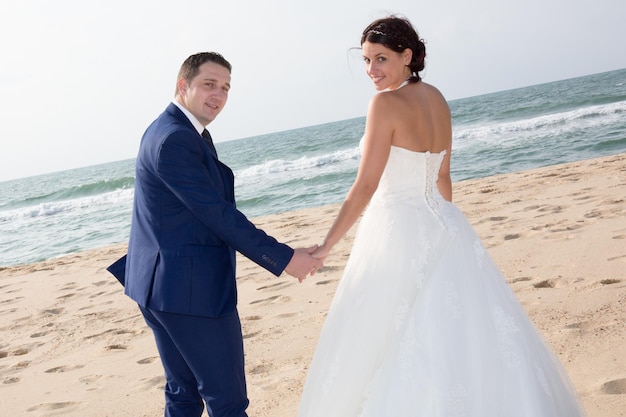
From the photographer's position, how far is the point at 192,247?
268 centimetres

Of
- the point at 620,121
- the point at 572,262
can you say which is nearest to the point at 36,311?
the point at 572,262

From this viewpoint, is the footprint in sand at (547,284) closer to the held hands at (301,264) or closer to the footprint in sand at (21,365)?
the held hands at (301,264)

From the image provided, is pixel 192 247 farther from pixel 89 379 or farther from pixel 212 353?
pixel 89 379

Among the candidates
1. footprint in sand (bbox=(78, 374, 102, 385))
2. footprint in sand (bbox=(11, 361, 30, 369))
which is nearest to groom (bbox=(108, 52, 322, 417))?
footprint in sand (bbox=(78, 374, 102, 385))

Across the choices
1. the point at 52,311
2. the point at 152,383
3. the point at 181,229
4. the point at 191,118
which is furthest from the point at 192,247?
the point at 52,311

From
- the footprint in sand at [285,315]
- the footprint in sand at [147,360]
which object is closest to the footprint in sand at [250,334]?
the footprint in sand at [285,315]

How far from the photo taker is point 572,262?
17.9 feet

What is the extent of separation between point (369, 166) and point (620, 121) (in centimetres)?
1932

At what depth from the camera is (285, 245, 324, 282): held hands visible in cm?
306

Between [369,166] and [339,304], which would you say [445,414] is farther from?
[369,166]

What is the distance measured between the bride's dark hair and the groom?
31.0 inches

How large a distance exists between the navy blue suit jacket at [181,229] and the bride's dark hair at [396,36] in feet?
3.23

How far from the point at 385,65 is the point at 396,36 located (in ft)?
0.47

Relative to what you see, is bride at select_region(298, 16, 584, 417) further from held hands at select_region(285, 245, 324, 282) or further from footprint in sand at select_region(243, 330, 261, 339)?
footprint in sand at select_region(243, 330, 261, 339)
